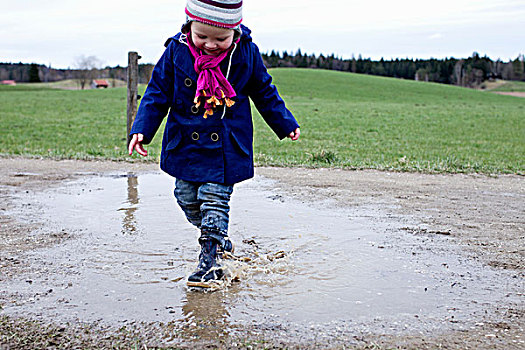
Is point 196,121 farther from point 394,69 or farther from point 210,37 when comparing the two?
point 394,69

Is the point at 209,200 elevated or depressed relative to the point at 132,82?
depressed

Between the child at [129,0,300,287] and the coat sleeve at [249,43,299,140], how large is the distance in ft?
0.13

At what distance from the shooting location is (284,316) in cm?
334

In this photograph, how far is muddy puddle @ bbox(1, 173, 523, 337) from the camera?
3336mm

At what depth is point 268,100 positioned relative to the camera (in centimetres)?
407

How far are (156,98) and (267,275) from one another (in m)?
1.46

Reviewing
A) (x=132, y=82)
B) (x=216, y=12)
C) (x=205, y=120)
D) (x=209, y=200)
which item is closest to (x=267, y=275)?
(x=209, y=200)

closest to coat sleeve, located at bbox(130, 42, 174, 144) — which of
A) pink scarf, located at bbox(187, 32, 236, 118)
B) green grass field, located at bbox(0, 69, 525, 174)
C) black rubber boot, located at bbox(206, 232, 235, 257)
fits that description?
pink scarf, located at bbox(187, 32, 236, 118)

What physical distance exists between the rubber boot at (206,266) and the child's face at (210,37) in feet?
4.04

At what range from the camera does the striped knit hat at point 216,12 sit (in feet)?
11.6

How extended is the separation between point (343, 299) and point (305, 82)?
56688 millimetres

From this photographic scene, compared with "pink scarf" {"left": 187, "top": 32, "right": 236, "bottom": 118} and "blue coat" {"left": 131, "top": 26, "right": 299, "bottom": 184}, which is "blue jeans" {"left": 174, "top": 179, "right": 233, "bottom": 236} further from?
"pink scarf" {"left": 187, "top": 32, "right": 236, "bottom": 118}

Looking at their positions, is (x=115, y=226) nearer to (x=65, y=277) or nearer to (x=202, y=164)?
(x=65, y=277)

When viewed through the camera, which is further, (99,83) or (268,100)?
(99,83)
